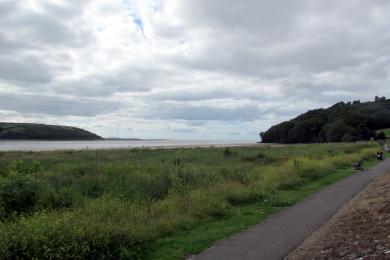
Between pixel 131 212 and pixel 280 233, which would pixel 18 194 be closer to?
pixel 131 212

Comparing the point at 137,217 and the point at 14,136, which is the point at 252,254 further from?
the point at 14,136

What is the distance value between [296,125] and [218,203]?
114 metres

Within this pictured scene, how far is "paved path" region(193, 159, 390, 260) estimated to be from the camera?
712 centimetres

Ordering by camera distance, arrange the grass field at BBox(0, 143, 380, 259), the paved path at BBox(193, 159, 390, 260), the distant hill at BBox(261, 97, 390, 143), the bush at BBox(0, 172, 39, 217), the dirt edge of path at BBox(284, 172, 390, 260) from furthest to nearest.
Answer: the distant hill at BBox(261, 97, 390, 143), the bush at BBox(0, 172, 39, 217), the paved path at BBox(193, 159, 390, 260), the grass field at BBox(0, 143, 380, 259), the dirt edge of path at BBox(284, 172, 390, 260)

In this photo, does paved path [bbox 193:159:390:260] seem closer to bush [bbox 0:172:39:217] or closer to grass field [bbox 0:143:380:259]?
grass field [bbox 0:143:380:259]

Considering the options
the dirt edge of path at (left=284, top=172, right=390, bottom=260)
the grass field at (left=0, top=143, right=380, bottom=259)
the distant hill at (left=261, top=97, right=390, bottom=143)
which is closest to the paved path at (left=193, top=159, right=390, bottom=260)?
the dirt edge of path at (left=284, top=172, right=390, bottom=260)

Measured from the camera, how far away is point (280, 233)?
8586 millimetres

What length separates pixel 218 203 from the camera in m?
11.2

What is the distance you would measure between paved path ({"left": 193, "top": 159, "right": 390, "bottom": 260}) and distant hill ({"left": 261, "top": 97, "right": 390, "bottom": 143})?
85.9 meters

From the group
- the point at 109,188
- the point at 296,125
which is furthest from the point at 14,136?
the point at 109,188

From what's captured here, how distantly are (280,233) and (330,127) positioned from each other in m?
100

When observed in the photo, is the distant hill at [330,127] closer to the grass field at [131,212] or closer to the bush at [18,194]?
the grass field at [131,212]

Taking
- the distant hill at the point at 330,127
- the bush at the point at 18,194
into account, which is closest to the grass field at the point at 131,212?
the bush at the point at 18,194

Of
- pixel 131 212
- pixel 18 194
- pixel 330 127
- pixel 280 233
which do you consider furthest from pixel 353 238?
pixel 330 127
